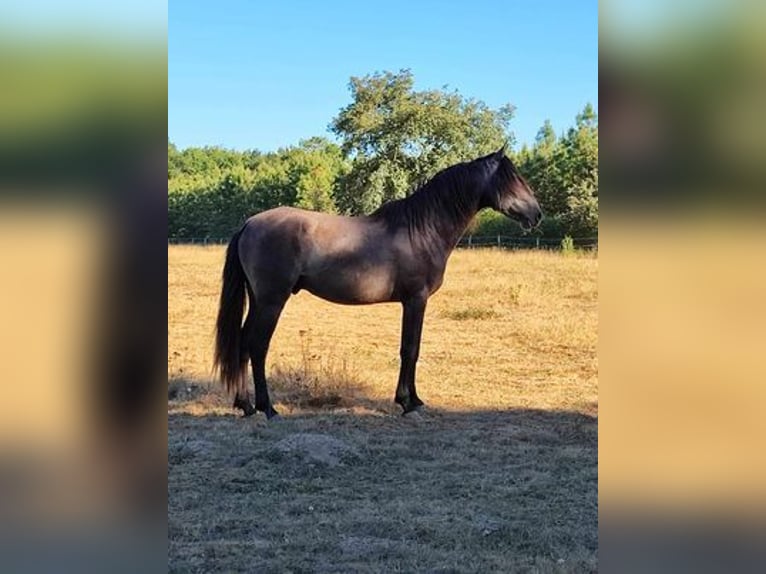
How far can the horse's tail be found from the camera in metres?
5.89

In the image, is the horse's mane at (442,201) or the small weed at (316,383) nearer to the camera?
the horse's mane at (442,201)

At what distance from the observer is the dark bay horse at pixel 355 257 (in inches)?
232

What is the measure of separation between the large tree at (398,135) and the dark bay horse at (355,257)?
2406 centimetres

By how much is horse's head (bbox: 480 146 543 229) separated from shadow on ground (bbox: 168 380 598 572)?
1.82 m

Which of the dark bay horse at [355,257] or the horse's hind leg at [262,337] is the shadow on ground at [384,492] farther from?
the dark bay horse at [355,257]

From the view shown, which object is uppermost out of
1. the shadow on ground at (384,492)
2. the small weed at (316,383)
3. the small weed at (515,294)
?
the small weed at (515,294)

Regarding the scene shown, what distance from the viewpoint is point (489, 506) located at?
386cm

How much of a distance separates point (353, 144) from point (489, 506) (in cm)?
3036

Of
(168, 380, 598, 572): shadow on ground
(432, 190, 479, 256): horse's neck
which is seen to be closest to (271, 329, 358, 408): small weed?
(168, 380, 598, 572): shadow on ground

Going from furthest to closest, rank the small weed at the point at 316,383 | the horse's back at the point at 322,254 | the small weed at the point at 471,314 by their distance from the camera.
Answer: the small weed at the point at 471,314
the small weed at the point at 316,383
the horse's back at the point at 322,254

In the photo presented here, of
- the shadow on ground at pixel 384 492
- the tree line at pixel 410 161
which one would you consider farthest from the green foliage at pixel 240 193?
the shadow on ground at pixel 384 492
